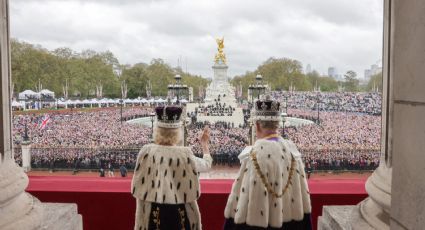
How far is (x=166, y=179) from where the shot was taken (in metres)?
3.21

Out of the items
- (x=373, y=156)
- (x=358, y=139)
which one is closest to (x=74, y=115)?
(x=358, y=139)

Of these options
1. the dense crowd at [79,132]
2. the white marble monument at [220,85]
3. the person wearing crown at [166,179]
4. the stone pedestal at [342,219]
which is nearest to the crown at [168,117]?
the person wearing crown at [166,179]

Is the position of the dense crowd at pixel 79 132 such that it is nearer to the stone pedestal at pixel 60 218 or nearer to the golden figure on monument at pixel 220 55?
the golden figure on monument at pixel 220 55

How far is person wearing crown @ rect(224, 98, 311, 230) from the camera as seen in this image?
2967mm

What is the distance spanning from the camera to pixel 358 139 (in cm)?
2898

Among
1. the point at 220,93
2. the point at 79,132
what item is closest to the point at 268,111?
the point at 79,132

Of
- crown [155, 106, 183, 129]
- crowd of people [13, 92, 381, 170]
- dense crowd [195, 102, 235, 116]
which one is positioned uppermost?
crown [155, 106, 183, 129]

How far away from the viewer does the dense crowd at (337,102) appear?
189 ft

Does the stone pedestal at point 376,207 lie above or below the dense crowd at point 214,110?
above

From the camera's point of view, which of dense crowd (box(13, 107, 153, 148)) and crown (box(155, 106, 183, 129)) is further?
dense crowd (box(13, 107, 153, 148))

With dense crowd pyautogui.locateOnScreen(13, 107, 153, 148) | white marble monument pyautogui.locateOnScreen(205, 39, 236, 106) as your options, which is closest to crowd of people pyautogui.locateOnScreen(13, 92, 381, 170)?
dense crowd pyautogui.locateOnScreen(13, 107, 153, 148)

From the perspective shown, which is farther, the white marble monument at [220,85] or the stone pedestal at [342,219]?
the white marble monument at [220,85]

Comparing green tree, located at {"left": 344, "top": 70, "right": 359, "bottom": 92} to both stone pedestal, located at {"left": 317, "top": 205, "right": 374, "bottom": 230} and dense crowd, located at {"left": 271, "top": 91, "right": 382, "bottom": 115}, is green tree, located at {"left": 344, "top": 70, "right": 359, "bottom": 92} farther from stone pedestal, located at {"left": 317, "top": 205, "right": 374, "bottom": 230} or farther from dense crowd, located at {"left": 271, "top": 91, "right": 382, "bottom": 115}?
stone pedestal, located at {"left": 317, "top": 205, "right": 374, "bottom": 230}

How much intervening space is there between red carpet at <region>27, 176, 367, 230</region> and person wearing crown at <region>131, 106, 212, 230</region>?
2.82 feet
